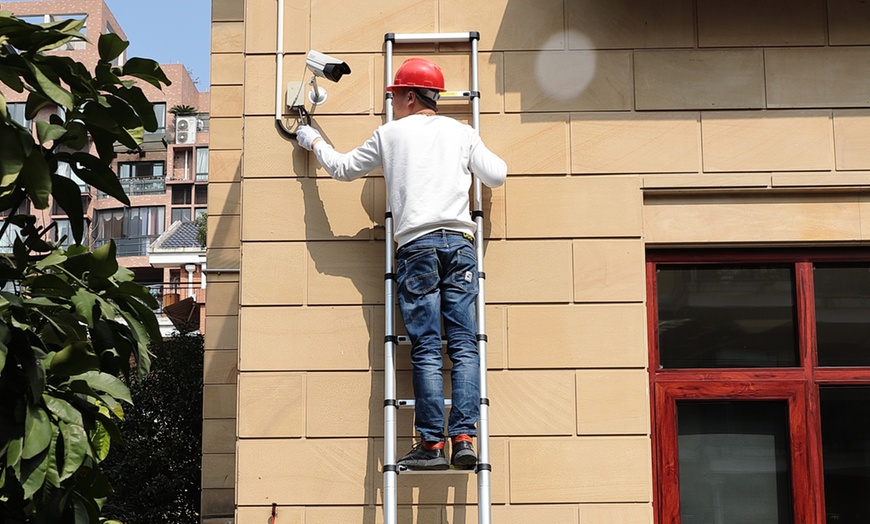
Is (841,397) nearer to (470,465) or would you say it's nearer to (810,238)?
(810,238)

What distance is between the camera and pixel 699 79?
17.0ft

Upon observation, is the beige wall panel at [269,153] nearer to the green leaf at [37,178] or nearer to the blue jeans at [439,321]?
the blue jeans at [439,321]

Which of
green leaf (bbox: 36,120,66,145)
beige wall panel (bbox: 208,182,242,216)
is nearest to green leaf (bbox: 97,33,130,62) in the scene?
green leaf (bbox: 36,120,66,145)

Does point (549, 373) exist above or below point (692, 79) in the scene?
below

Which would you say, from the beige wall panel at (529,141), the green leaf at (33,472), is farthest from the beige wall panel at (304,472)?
the green leaf at (33,472)

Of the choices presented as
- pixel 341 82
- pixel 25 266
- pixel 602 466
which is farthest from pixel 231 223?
pixel 25 266

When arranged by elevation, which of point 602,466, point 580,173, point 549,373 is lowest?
point 602,466

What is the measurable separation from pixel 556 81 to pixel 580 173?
0.45 metres

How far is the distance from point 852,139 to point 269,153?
2.66 metres

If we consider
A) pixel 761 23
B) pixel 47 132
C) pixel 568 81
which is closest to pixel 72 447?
pixel 47 132

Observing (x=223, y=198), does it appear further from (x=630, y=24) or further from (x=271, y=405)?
(x=630, y=24)

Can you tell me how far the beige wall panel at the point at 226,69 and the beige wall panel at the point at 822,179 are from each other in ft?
23.2

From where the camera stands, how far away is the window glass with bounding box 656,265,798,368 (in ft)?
16.9

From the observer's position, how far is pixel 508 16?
5.22m
